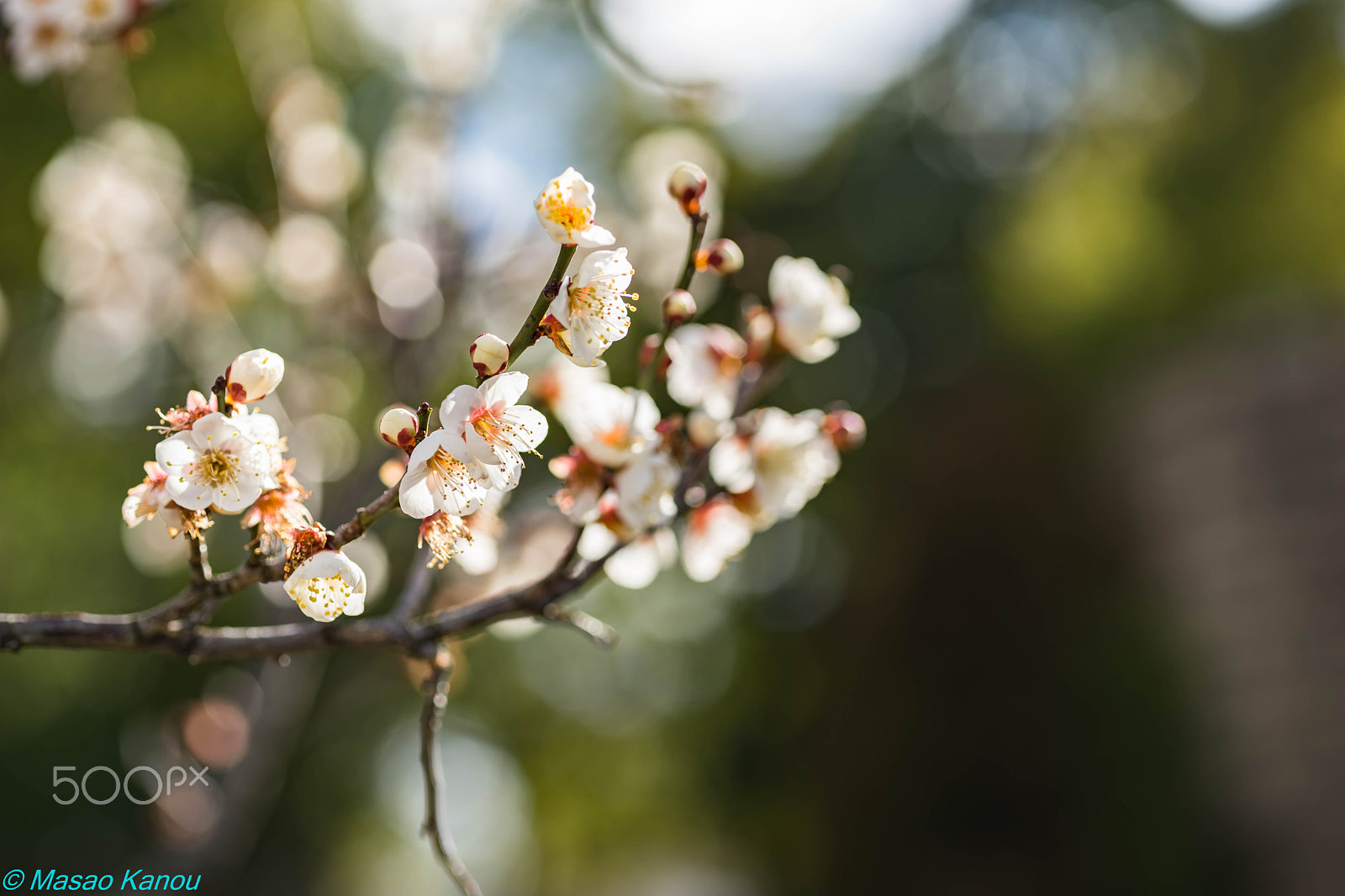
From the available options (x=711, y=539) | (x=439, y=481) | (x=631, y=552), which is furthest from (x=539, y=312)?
(x=711, y=539)

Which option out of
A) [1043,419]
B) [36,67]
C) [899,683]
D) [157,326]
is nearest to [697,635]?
[899,683]

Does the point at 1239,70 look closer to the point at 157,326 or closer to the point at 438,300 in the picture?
the point at 438,300

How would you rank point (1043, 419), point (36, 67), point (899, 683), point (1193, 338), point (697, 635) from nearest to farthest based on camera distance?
1. point (36, 67)
2. point (1193, 338)
3. point (899, 683)
4. point (1043, 419)
5. point (697, 635)

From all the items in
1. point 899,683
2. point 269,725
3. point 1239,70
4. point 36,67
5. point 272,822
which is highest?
point 36,67

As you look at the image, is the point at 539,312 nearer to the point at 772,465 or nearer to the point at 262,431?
the point at 262,431

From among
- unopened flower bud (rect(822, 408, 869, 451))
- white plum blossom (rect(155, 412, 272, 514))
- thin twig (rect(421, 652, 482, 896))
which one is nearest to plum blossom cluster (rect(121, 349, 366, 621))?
white plum blossom (rect(155, 412, 272, 514))
